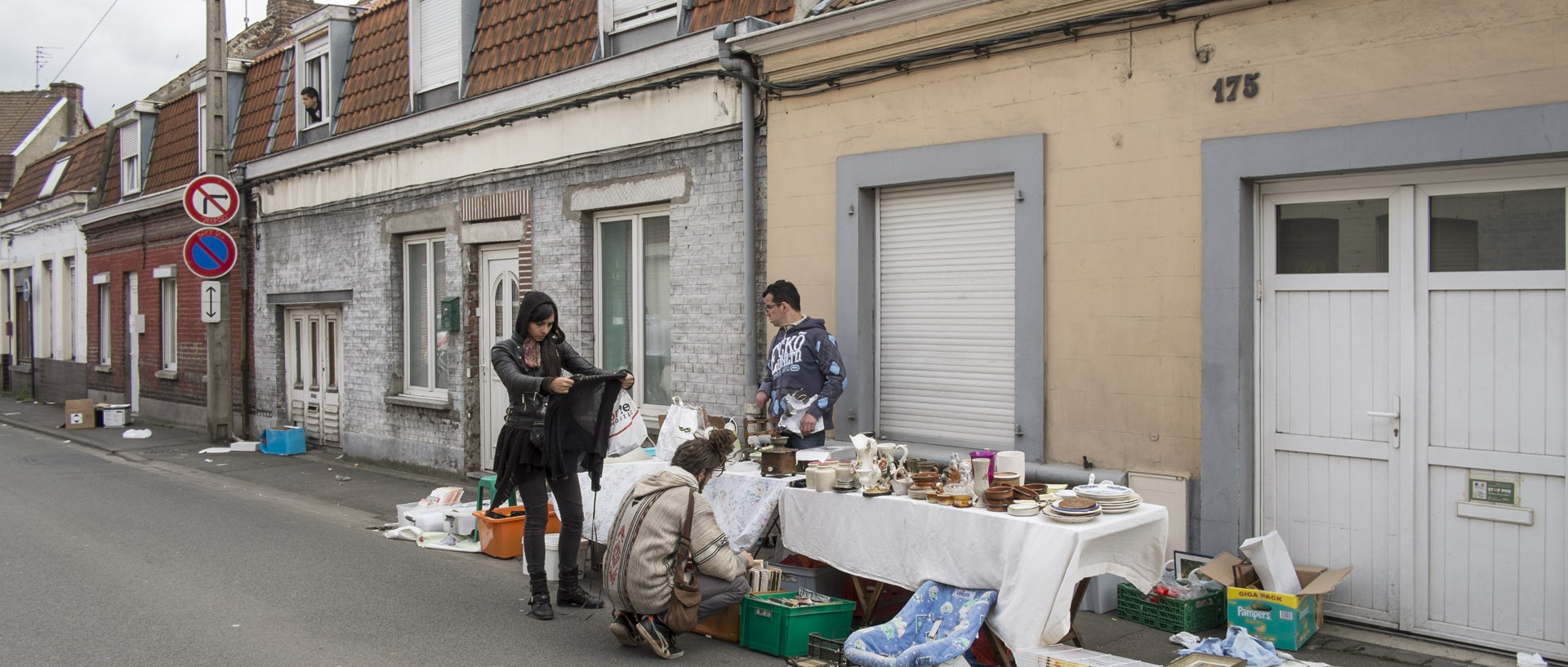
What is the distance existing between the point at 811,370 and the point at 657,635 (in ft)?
7.80

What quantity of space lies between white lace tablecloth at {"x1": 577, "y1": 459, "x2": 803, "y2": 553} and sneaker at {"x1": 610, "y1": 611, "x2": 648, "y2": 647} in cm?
63

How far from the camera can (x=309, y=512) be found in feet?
34.0

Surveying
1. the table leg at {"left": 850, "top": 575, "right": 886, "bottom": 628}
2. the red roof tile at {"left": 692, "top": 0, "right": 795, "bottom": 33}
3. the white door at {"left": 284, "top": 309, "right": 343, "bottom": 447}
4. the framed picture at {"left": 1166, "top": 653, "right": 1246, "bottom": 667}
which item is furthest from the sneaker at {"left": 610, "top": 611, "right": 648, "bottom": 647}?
the white door at {"left": 284, "top": 309, "right": 343, "bottom": 447}

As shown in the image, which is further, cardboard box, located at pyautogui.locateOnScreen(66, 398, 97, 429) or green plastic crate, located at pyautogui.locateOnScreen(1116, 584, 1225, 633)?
cardboard box, located at pyautogui.locateOnScreen(66, 398, 97, 429)

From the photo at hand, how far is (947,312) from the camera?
7.76m

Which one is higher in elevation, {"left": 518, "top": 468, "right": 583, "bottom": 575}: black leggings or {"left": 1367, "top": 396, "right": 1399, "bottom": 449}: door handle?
{"left": 1367, "top": 396, "right": 1399, "bottom": 449}: door handle

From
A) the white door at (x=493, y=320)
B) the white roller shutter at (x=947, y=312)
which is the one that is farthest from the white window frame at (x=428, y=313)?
the white roller shutter at (x=947, y=312)

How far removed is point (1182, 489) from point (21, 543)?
28.1 ft

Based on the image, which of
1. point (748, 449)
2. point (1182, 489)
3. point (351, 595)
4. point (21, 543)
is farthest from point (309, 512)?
point (1182, 489)

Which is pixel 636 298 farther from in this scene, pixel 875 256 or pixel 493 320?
pixel 875 256

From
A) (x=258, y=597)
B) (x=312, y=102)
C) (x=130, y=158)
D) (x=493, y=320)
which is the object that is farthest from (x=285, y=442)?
(x=130, y=158)

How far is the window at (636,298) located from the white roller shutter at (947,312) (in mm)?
2521

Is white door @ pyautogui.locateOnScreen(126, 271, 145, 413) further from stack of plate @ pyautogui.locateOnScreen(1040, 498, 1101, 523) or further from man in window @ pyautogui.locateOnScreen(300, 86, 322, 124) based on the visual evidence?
stack of plate @ pyautogui.locateOnScreen(1040, 498, 1101, 523)

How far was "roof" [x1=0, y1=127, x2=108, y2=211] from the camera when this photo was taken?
74.6 ft
